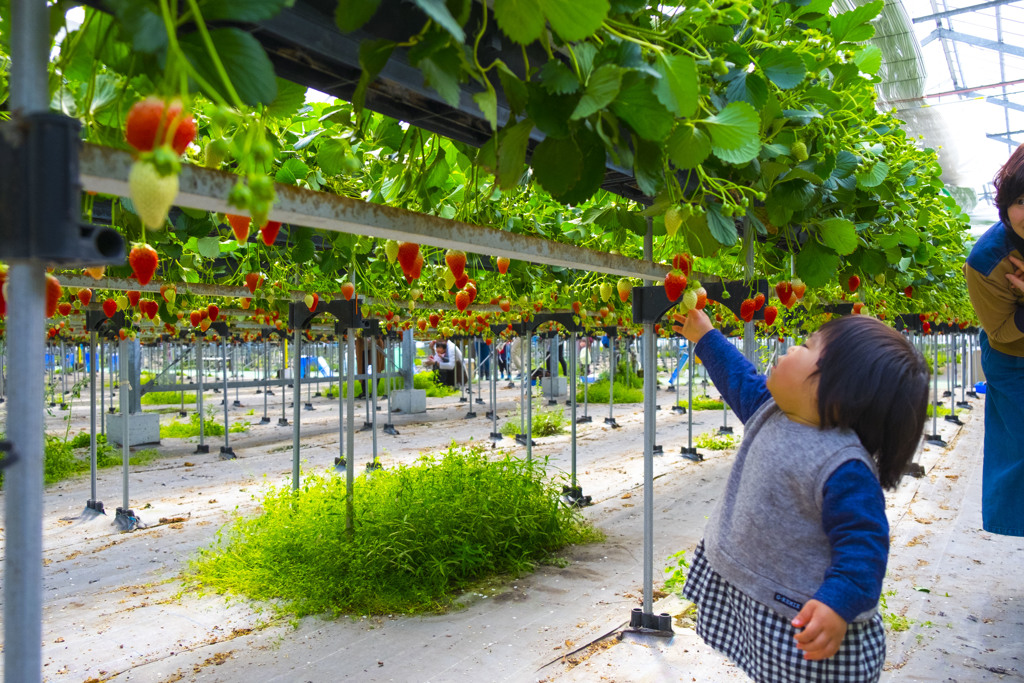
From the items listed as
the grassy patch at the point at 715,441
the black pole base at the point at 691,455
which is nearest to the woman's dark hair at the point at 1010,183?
the black pole base at the point at 691,455

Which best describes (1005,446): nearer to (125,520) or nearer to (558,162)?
(558,162)

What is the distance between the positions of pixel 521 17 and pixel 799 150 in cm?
90

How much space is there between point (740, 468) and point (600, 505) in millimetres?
3892

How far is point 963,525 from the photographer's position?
4.41m

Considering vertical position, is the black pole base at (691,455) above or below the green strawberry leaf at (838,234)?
below

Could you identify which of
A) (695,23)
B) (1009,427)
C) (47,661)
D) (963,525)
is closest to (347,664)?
(47,661)

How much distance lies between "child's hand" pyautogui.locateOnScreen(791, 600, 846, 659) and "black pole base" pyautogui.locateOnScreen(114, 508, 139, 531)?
459 centimetres

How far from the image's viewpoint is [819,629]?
1.03 metres

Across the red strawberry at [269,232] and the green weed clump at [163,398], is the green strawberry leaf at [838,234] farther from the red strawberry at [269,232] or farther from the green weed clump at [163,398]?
the green weed clump at [163,398]

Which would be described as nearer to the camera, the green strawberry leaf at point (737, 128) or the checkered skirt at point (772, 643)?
the green strawberry leaf at point (737, 128)

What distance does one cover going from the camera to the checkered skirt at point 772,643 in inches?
44.5

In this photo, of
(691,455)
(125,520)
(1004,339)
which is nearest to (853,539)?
(1004,339)

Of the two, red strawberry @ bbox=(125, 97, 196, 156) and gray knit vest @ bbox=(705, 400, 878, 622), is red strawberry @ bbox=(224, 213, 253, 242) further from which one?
gray knit vest @ bbox=(705, 400, 878, 622)

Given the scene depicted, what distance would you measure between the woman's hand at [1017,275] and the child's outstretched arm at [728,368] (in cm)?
48
